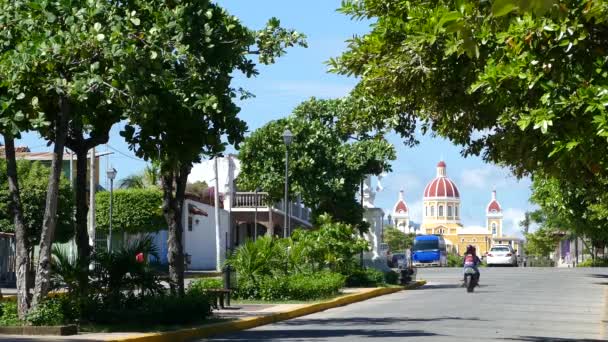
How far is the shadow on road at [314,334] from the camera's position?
58.9 ft

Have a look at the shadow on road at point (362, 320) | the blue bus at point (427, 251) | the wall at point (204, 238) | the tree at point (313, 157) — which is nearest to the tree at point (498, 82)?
the shadow on road at point (362, 320)

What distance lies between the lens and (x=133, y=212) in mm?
56812

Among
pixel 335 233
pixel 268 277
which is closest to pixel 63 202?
pixel 335 233

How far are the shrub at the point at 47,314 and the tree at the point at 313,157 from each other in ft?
69.4

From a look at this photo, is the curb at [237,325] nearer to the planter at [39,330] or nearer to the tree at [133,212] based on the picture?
the planter at [39,330]

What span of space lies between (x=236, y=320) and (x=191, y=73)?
17.9 ft

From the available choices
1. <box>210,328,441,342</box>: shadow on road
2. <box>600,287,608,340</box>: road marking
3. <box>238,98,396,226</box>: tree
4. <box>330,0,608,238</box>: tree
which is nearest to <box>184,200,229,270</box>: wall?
<box>238,98,396,226</box>: tree

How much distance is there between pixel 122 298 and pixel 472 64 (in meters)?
7.49

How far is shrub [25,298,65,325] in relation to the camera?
16.7 m

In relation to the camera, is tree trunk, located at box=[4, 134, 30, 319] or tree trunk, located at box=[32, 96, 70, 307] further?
tree trunk, located at box=[4, 134, 30, 319]

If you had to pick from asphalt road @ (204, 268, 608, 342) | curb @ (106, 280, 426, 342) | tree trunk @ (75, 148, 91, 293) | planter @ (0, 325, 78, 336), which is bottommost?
asphalt road @ (204, 268, 608, 342)

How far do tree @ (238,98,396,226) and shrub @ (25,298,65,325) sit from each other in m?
21.2

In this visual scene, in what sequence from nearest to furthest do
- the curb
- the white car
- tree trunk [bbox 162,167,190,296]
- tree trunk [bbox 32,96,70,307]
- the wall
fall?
→ the curb → tree trunk [bbox 32,96,70,307] → tree trunk [bbox 162,167,190,296] → the wall → the white car

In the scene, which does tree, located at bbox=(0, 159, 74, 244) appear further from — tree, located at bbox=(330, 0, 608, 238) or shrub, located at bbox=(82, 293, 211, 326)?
tree, located at bbox=(330, 0, 608, 238)
